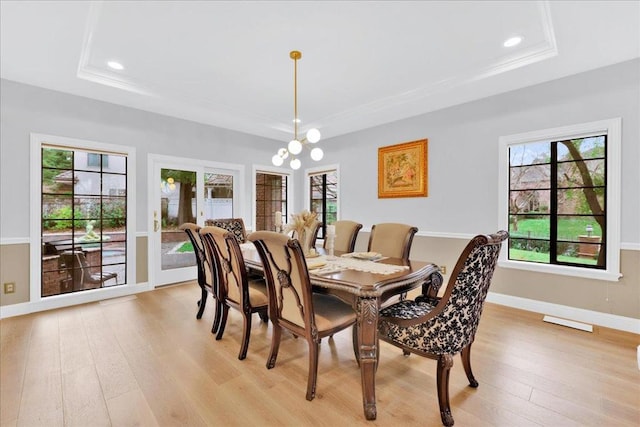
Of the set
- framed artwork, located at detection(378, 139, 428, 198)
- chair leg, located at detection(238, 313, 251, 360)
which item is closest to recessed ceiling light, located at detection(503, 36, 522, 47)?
framed artwork, located at detection(378, 139, 428, 198)

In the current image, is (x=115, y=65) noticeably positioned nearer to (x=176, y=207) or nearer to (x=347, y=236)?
(x=176, y=207)

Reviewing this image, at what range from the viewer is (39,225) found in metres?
3.30

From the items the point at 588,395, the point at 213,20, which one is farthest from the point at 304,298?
the point at 213,20

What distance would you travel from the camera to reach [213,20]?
91.4 inches

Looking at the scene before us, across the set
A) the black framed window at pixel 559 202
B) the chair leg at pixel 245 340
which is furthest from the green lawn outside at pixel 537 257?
the chair leg at pixel 245 340

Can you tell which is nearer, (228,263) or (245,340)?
(245,340)

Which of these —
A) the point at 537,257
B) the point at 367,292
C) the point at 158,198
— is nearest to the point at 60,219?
the point at 158,198

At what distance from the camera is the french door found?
4230 mm

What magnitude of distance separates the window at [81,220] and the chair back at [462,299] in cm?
413

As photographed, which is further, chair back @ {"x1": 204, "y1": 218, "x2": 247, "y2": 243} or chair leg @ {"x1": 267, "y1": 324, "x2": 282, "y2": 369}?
chair back @ {"x1": 204, "y1": 218, "x2": 247, "y2": 243}

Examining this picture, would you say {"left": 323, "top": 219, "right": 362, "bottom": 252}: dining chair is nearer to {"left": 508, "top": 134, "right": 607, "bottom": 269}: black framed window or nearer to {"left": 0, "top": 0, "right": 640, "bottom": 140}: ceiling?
{"left": 0, "top": 0, "right": 640, "bottom": 140}: ceiling

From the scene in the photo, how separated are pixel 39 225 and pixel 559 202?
593 centimetres

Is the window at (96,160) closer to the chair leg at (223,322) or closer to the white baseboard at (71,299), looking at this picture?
the white baseboard at (71,299)

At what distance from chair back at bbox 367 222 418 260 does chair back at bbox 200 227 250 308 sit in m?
1.41
